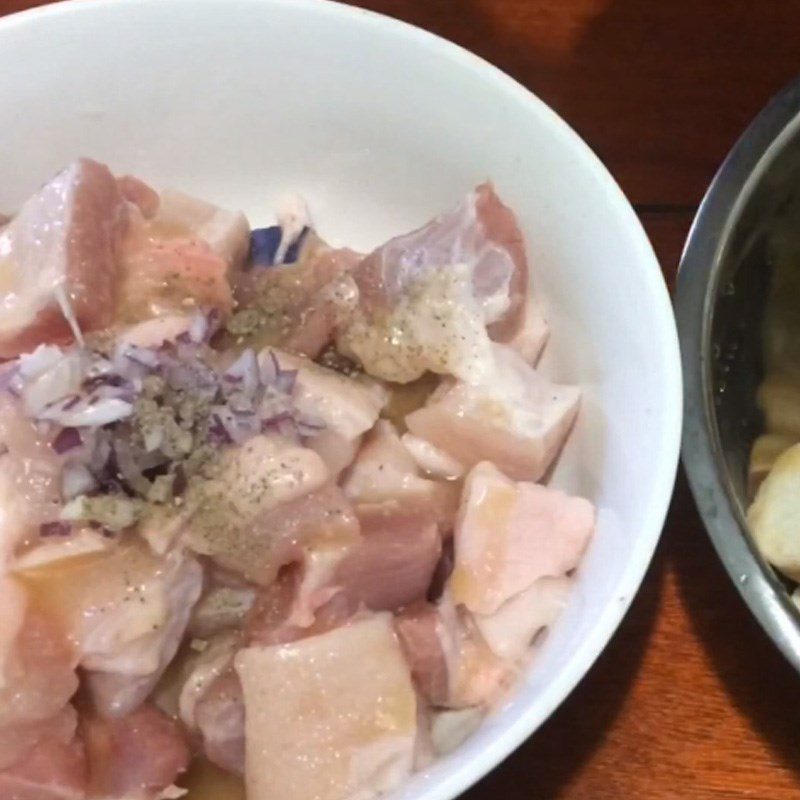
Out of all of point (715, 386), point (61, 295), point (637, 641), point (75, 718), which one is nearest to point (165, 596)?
point (75, 718)

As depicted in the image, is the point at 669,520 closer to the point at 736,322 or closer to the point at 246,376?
the point at 736,322

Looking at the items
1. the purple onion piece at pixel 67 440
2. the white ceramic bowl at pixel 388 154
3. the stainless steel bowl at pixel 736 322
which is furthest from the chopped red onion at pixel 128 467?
the stainless steel bowl at pixel 736 322

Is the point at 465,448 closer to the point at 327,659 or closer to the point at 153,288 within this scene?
the point at 327,659

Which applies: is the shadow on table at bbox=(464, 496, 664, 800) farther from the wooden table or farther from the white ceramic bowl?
the white ceramic bowl

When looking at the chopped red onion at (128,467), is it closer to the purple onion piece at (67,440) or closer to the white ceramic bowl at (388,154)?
the purple onion piece at (67,440)

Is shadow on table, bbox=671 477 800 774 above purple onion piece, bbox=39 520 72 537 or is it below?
below

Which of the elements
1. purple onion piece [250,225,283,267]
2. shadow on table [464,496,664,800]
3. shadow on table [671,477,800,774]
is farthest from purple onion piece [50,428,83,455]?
shadow on table [671,477,800,774]
